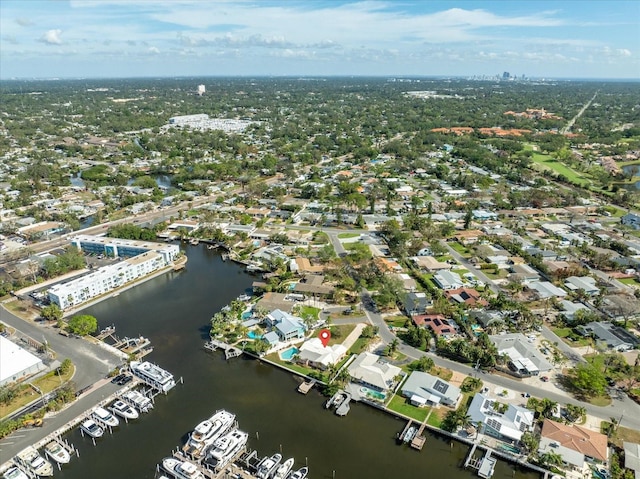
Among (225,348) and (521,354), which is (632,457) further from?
(225,348)

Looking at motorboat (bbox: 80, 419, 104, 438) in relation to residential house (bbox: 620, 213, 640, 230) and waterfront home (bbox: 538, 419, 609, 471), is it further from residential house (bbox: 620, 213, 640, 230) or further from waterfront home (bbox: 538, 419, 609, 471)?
residential house (bbox: 620, 213, 640, 230)

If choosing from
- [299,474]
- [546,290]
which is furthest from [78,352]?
[546,290]

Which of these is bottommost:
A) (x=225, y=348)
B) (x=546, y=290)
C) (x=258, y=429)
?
(x=258, y=429)

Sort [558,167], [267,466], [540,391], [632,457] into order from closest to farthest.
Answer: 1. [632,457]
2. [267,466]
3. [540,391]
4. [558,167]

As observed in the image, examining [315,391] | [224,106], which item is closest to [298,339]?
[315,391]

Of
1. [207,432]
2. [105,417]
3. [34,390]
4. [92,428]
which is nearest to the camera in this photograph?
[207,432]

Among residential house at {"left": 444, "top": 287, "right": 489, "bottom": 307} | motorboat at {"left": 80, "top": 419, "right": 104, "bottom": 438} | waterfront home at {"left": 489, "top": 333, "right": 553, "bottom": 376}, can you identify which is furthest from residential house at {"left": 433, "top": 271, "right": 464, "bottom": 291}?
motorboat at {"left": 80, "top": 419, "right": 104, "bottom": 438}

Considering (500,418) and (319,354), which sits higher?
(319,354)

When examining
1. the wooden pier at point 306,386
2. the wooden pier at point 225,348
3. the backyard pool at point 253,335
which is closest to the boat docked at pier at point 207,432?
the wooden pier at point 306,386
